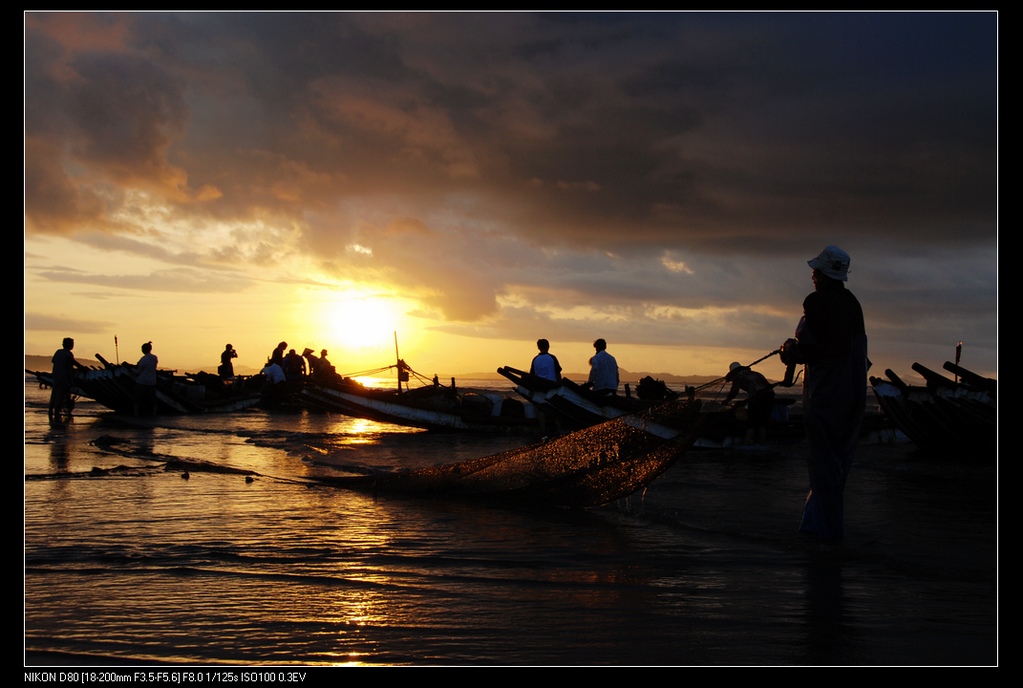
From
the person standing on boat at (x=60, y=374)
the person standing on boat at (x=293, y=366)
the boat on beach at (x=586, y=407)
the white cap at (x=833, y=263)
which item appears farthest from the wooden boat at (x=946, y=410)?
the person standing on boat at (x=293, y=366)

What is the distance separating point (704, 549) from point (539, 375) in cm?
1111

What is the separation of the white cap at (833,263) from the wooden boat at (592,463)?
181cm

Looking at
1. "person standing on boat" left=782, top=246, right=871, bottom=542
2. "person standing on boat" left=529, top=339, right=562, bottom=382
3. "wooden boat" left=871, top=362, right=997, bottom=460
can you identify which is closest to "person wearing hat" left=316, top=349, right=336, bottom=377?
"person standing on boat" left=529, top=339, right=562, bottom=382

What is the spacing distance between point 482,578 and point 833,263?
132 inches

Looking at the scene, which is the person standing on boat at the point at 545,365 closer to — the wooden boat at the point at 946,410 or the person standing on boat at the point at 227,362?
the wooden boat at the point at 946,410

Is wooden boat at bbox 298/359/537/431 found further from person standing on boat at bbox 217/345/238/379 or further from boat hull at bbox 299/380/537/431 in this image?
person standing on boat at bbox 217/345/238/379

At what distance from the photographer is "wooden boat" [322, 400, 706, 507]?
7238 mm

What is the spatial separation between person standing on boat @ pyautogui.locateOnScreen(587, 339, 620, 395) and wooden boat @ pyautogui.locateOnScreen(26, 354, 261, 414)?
14.7 m

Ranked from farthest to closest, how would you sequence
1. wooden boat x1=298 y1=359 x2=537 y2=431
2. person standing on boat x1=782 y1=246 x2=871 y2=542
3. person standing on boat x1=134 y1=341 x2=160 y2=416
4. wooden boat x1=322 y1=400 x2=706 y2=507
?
person standing on boat x1=134 y1=341 x2=160 y2=416 < wooden boat x1=298 y1=359 x2=537 y2=431 < wooden boat x1=322 y1=400 x2=706 y2=507 < person standing on boat x1=782 y1=246 x2=871 y2=542

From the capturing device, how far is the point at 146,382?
23312 millimetres

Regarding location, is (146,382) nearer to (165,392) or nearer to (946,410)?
(165,392)
